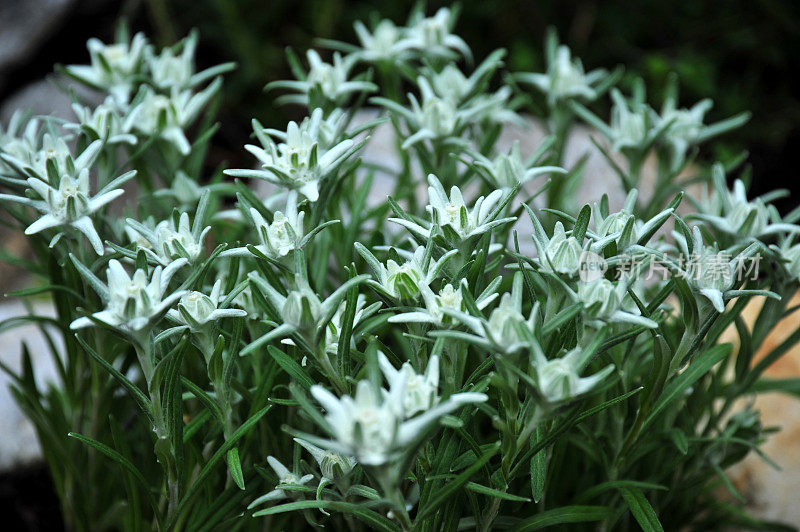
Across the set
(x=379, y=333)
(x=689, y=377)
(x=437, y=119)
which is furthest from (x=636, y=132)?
(x=379, y=333)

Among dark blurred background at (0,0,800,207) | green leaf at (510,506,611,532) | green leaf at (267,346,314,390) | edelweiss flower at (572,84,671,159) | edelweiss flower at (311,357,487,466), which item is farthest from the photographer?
dark blurred background at (0,0,800,207)

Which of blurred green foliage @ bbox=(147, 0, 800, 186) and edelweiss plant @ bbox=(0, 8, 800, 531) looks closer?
edelweiss plant @ bbox=(0, 8, 800, 531)

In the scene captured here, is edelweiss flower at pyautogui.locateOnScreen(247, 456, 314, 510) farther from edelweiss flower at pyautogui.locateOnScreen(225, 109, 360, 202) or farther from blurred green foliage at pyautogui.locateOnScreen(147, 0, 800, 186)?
blurred green foliage at pyautogui.locateOnScreen(147, 0, 800, 186)

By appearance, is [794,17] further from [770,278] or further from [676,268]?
[676,268]

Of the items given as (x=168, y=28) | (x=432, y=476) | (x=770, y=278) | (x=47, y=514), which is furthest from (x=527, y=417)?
(x=168, y=28)

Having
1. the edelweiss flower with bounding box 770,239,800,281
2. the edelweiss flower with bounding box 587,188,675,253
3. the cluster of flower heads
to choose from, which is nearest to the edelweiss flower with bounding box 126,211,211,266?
the cluster of flower heads

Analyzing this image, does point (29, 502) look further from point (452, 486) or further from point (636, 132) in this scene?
point (636, 132)

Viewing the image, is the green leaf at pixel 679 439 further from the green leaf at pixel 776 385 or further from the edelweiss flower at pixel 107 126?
the edelweiss flower at pixel 107 126

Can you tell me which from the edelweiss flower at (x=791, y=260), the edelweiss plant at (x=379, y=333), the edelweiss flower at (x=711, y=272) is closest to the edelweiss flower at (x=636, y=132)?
the edelweiss plant at (x=379, y=333)
